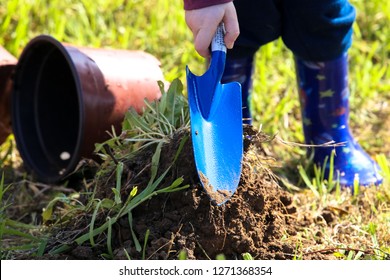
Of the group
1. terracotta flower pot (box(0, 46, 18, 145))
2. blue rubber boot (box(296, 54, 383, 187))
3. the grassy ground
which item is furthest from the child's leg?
terracotta flower pot (box(0, 46, 18, 145))

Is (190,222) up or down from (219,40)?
down

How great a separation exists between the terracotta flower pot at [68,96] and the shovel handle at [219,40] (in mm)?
544

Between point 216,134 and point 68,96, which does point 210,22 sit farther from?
point 68,96

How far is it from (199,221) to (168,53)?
1.44 m

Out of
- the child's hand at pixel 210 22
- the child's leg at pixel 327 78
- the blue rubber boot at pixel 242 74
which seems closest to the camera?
the child's hand at pixel 210 22

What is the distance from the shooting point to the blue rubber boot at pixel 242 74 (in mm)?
2252

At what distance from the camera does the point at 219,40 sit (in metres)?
1.83

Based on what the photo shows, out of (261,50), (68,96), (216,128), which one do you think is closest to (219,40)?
(216,128)

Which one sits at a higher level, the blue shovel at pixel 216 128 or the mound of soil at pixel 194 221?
the blue shovel at pixel 216 128

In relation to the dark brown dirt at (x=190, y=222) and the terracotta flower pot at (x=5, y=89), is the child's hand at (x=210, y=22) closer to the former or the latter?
the dark brown dirt at (x=190, y=222)

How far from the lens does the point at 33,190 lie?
94.2 inches

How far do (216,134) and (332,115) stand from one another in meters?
0.68

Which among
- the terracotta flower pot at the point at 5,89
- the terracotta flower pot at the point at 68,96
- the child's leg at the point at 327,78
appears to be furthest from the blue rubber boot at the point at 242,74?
the terracotta flower pot at the point at 5,89

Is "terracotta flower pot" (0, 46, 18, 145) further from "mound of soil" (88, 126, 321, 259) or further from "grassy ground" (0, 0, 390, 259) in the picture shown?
"mound of soil" (88, 126, 321, 259)
